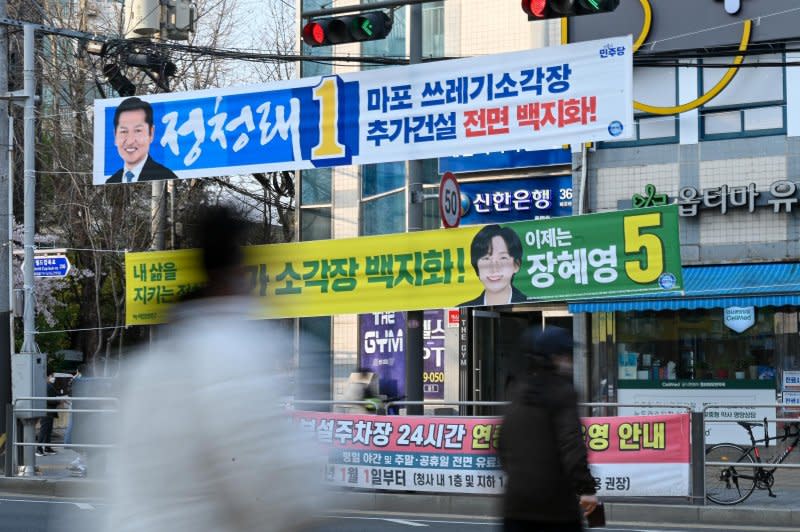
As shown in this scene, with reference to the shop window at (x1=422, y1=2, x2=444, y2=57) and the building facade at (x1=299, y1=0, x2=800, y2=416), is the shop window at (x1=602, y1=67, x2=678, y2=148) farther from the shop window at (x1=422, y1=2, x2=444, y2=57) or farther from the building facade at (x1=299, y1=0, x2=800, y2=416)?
the shop window at (x1=422, y1=2, x2=444, y2=57)

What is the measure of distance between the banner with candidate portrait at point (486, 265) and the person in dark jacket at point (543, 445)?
8.30 metres

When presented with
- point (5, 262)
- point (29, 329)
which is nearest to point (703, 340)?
point (29, 329)

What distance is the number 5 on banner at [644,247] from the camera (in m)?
14.5

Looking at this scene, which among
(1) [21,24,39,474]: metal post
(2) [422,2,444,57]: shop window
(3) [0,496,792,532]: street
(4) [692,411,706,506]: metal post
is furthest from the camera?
(2) [422,2,444,57]: shop window

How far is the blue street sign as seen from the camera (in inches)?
777

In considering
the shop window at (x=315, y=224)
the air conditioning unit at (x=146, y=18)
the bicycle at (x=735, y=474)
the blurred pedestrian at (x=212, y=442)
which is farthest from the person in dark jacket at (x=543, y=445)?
the air conditioning unit at (x=146, y=18)

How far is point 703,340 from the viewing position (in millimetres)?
19828

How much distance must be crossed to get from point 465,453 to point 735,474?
9.96 ft

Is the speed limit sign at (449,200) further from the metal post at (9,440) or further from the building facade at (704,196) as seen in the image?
the metal post at (9,440)

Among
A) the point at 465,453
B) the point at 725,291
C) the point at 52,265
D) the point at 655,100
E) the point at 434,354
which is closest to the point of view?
the point at 465,453

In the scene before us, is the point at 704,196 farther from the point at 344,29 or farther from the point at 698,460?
the point at 344,29

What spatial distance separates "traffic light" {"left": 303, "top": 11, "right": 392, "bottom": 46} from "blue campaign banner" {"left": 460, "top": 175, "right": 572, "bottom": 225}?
7.67 meters

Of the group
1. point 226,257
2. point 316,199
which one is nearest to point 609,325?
point 316,199

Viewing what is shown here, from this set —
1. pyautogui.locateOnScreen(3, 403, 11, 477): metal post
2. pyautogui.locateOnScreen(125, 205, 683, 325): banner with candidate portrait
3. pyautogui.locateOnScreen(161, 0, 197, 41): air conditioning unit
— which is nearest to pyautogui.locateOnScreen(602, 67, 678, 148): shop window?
pyautogui.locateOnScreen(125, 205, 683, 325): banner with candidate portrait
